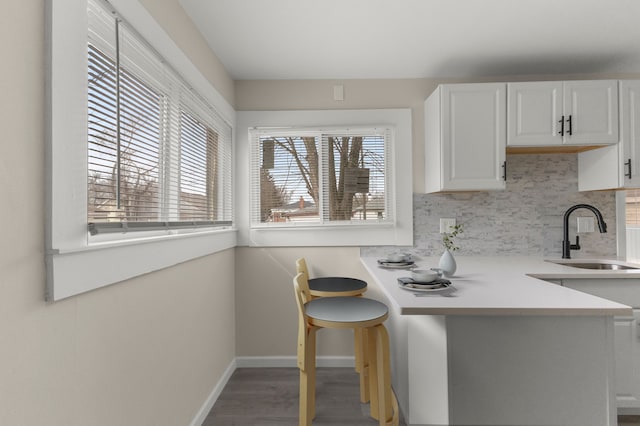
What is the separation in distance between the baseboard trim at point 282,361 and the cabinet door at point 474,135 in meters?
1.58

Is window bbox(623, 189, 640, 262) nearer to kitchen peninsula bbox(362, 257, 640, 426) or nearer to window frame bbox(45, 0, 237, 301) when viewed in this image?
kitchen peninsula bbox(362, 257, 640, 426)

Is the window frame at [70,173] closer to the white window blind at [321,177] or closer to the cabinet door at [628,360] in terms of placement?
the white window blind at [321,177]

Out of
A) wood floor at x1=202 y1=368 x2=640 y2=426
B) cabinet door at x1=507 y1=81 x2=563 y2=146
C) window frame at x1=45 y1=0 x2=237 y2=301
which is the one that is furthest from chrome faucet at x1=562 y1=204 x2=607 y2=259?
window frame at x1=45 y1=0 x2=237 y2=301

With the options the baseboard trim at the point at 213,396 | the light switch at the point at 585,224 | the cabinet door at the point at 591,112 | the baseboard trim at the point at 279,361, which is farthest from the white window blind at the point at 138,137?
the light switch at the point at 585,224

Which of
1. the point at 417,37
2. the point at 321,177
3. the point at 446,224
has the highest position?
the point at 417,37

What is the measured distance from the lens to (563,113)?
2.35 m

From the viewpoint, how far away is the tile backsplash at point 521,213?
2711 millimetres

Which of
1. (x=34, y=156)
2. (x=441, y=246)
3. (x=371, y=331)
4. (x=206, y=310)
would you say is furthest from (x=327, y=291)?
(x=34, y=156)

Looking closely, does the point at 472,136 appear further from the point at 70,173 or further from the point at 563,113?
the point at 70,173

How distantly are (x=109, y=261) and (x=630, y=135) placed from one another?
10.3 ft

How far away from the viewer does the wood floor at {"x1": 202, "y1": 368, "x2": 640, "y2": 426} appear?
2027mm

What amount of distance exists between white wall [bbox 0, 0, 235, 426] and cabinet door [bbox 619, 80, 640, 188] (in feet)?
9.46

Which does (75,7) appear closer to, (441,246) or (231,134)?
(231,134)

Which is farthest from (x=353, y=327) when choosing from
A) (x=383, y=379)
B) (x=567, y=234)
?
(x=567, y=234)
